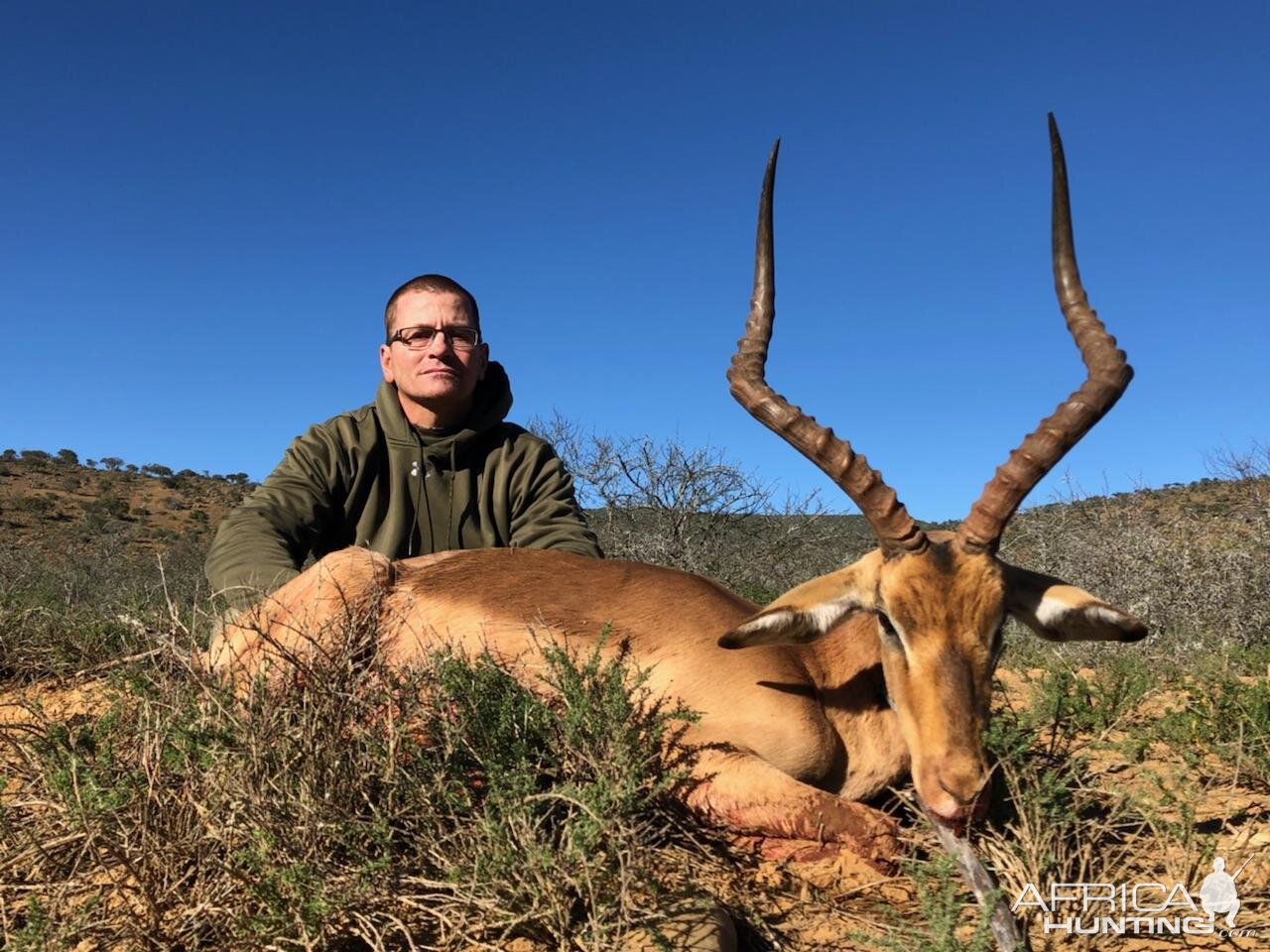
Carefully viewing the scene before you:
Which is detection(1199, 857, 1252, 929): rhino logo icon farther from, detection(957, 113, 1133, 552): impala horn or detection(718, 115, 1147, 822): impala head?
detection(957, 113, 1133, 552): impala horn

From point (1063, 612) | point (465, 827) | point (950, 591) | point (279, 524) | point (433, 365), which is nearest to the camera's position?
point (465, 827)

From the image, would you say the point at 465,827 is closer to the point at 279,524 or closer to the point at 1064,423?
the point at 1064,423

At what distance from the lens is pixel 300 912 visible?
225 centimetres

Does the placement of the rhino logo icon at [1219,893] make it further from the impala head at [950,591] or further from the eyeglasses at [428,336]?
the eyeglasses at [428,336]

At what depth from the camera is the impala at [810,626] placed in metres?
3.15

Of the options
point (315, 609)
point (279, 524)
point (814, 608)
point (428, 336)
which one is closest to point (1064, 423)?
point (814, 608)

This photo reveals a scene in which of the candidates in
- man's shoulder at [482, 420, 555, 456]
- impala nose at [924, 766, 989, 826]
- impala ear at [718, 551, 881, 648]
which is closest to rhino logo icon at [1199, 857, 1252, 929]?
impala nose at [924, 766, 989, 826]

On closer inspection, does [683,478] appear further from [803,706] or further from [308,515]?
[803,706]

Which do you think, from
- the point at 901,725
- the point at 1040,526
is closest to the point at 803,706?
the point at 901,725

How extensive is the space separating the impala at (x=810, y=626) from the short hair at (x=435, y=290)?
2.22 m

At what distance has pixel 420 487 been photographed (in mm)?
5848

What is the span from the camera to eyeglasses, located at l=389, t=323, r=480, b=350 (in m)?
5.77

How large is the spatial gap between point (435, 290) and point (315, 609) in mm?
2777

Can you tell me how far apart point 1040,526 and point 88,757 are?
1197 centimetres
